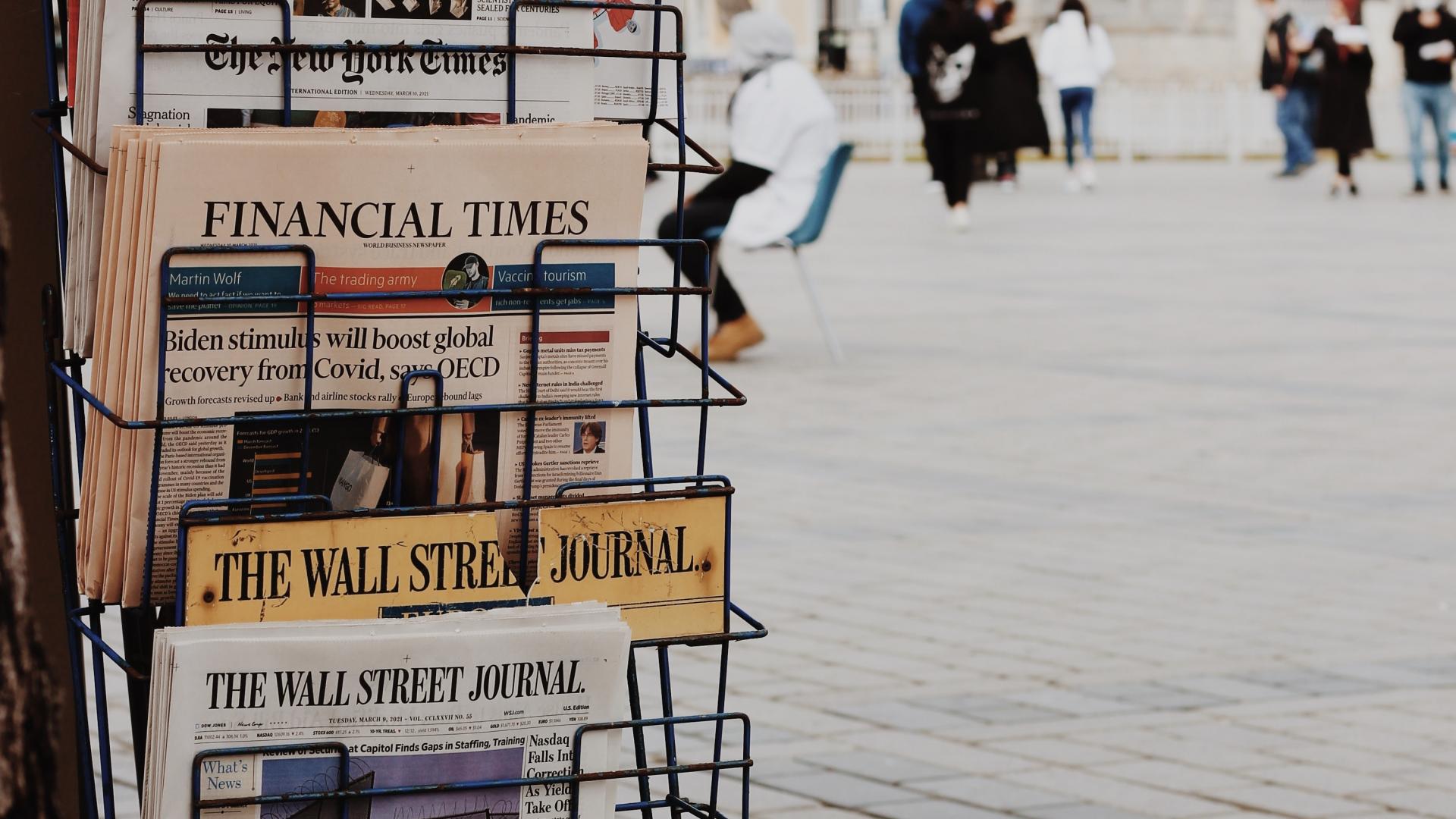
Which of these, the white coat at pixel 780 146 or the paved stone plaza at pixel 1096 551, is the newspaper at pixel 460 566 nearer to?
the paved stone plaza at pixel 1096 551

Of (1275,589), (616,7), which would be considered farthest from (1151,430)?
(616,7)

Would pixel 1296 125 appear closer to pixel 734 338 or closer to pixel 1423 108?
pixel 1423 108

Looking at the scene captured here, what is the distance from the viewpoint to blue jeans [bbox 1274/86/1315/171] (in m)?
24.3

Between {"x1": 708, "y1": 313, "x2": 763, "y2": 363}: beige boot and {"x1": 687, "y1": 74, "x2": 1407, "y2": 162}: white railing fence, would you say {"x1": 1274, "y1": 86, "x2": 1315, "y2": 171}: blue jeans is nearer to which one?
{"x1": 687, "y1": 74, "x2": 1407, "y2": 162}: white railing fence

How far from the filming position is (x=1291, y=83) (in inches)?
970

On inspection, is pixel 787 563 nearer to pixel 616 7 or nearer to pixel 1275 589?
pixel 1275 589

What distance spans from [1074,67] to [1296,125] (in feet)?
9.20

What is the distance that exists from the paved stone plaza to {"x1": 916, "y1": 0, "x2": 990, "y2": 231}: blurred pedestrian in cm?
498

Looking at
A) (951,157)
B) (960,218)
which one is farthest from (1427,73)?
(960,218)

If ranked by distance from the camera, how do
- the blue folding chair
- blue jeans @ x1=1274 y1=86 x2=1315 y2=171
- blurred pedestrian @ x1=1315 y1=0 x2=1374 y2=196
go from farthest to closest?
blue jeans @ x1=1274 y1=86 x2=1315 y2=171, blurred pedestrian @ x1=1315 y1=0 x2=1374 y2=196, the blue folding chair

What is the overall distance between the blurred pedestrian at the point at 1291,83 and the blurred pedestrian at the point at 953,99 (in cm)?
537

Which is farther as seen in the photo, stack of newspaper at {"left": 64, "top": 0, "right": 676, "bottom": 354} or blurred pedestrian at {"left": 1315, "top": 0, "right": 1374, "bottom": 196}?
blurred pedestrian at {"left": 1315, "top": 0, "right": 1374, "bottom": 196}

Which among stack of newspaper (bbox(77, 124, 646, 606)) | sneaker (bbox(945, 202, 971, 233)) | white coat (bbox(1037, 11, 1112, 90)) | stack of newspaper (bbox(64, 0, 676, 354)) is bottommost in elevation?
sneaker (bbox(945, 202, 971, 233))

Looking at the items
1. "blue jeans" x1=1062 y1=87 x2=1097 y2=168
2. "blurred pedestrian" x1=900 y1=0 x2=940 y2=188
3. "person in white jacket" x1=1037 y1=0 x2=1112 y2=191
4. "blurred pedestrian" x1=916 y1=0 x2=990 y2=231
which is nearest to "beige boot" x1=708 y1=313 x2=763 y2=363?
"blurred pedestrian" x1=916 y1=0 x2=990 y2=231
